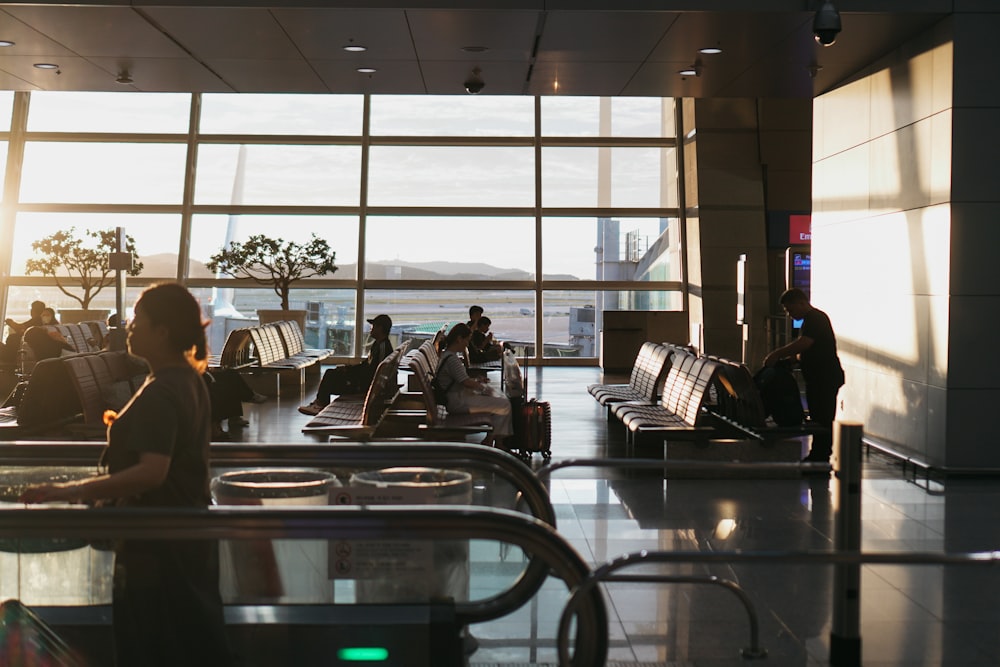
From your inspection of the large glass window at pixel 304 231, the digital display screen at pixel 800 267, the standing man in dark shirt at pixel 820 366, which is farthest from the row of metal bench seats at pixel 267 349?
the digital display screen at pixel 800 267

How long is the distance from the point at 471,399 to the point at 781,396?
2755mm

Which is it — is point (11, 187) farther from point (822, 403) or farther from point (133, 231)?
point (822, 403)

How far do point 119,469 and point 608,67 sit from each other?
819 cm

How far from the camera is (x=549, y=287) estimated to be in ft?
66.2

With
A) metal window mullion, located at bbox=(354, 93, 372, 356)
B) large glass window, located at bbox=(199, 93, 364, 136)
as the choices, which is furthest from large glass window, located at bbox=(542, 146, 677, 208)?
large glass window, located at bbox=(199, 93, 364, 136)

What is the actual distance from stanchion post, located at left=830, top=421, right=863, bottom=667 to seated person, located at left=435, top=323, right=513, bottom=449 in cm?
416

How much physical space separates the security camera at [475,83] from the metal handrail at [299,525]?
327 inches

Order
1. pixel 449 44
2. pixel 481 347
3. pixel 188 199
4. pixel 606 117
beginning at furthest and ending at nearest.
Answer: pixel 606 117 < pixel 188 199 < pixel 481 347 < pixel 449 44

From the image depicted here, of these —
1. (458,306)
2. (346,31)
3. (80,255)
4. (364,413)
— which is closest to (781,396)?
(364,413)

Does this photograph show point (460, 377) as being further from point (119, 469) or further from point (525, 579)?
point (119, 469)

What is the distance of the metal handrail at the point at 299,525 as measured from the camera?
2.78 meters

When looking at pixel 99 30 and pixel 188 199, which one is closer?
pixel 99 30

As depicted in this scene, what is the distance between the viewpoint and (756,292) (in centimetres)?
1919

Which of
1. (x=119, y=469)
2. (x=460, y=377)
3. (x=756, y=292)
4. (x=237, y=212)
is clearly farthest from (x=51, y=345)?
(x=756, y=292)
